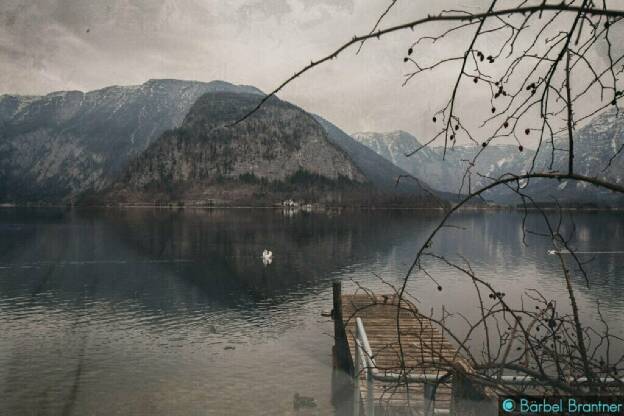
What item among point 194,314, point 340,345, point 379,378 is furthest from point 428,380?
point 194,314

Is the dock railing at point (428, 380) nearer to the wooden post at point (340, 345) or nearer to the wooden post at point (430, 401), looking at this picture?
the wooden post at point (430, 401)

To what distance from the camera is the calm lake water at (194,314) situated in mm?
22922

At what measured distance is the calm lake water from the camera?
22922mm

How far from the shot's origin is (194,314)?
3881 centimetres

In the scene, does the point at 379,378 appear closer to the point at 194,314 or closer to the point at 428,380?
the point at 428,380

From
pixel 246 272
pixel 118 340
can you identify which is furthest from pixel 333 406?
pixel 246 272

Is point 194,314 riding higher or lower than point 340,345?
lower

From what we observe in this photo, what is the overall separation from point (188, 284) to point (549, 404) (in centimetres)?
4990

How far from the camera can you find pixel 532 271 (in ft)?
198

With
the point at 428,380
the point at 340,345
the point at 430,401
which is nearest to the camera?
the point at 430,401

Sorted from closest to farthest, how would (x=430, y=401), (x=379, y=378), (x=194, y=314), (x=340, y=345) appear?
(x=430, y=401)
(x=379, y=378)
(x=340, y=345)
(x=194, y=314)
